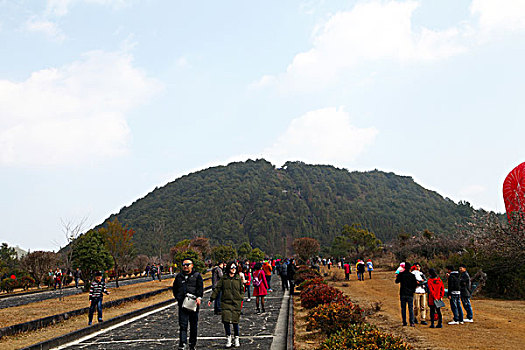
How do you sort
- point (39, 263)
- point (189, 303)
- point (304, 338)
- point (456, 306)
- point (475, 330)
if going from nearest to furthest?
1. point (189, 303)
2. point (304, 338)
3. point (475, 330)
4. point (456, 306)
5. point (39, 263)

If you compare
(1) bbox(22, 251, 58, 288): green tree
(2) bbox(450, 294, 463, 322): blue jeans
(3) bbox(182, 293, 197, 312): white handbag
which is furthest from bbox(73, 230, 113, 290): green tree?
(2) bbox(450, 294, 463, 322): blue jeans

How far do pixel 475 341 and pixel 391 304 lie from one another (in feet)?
23.1

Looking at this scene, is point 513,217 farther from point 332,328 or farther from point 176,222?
point 176,222

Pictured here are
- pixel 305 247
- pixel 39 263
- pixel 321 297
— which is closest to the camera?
pixel 321 297

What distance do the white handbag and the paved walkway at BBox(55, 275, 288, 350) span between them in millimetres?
1355

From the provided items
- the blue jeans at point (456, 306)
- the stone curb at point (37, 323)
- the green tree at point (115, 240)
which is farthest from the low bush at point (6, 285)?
the blue jeans at point (456, 306)

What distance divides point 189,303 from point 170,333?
332cm

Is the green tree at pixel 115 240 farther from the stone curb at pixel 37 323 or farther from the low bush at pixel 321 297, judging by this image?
the low bush at pixel 321 297

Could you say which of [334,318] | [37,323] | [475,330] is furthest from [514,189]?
[37,323]

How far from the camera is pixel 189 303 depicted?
7.48 meters

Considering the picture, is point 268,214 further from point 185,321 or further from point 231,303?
point 185,321

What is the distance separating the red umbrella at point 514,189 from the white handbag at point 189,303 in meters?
15.8

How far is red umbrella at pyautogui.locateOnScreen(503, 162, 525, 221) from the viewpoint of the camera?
18.3 meters

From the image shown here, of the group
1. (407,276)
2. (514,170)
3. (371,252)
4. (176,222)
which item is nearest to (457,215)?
(176,222)
